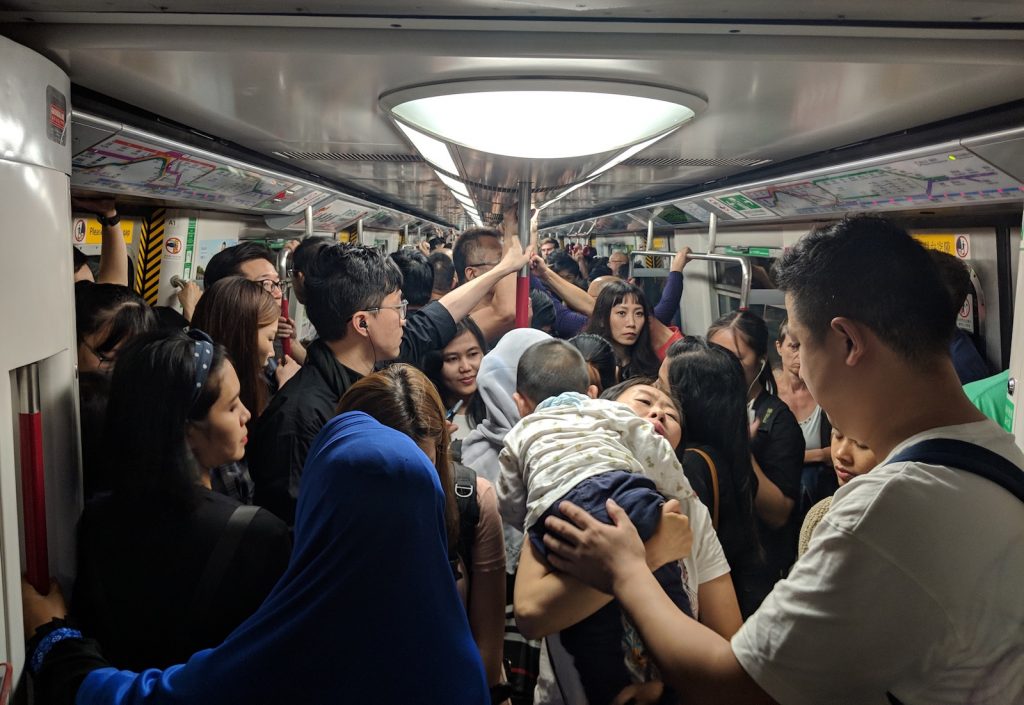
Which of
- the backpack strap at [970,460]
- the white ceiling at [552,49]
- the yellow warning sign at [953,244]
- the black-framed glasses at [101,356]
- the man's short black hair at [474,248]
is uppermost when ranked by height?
the white ceiling at [552,49]

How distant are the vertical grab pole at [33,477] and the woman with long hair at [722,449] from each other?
1527mm

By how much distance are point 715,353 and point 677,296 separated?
3.15ft

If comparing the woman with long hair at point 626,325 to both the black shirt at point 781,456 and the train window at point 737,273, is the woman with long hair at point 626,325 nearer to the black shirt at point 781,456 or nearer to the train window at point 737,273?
the black shirt at point 781,456

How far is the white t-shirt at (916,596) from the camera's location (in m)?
0.99

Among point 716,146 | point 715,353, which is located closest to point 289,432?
point 715,353

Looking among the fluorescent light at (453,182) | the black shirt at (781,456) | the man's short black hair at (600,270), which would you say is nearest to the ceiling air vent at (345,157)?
the fluorescent light at (453,182)

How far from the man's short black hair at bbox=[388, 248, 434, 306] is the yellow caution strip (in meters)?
1.85

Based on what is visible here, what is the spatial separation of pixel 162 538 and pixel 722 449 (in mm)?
1498

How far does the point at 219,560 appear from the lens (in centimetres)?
133

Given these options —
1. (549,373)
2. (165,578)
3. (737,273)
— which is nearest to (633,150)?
(549,373)

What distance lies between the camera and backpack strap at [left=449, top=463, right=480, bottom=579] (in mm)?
1739

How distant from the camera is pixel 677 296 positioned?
10.1ft

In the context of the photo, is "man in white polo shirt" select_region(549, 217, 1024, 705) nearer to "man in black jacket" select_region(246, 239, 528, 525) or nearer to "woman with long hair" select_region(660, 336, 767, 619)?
"woman with long hair" select_region(660, 336, 767, 619)

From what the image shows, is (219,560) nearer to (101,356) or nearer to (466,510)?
(466,510)
